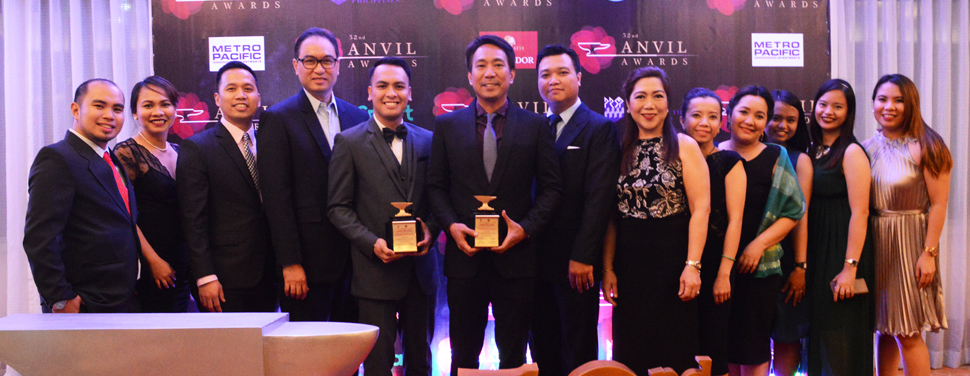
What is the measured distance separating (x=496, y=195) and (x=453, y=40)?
1588mm

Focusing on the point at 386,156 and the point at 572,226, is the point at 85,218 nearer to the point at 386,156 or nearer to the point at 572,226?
the point at 386,156

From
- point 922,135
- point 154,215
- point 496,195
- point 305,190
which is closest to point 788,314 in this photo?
point 922,135

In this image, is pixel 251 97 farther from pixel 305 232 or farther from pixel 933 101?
pixel 933 101

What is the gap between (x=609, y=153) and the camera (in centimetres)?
232

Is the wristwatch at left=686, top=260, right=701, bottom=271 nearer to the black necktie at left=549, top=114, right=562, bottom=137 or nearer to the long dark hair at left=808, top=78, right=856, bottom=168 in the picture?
the black necktie at left=549, top=114, right=562, bottom=137

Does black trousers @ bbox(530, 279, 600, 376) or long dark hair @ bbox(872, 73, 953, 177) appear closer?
black trousers @ bbox(530, 279, 600, 376)

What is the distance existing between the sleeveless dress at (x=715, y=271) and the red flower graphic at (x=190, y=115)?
Answer: 122 inches

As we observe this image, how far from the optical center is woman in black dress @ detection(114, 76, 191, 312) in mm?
2559

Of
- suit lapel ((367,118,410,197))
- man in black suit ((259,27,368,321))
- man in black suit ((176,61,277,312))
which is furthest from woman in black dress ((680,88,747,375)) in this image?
man in black suit ((176,61,277,312))

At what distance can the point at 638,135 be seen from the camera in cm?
230

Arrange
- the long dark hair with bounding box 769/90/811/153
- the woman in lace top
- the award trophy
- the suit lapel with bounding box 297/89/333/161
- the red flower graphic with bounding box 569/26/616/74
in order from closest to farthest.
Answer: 1. the award trophy
2. the suit lapel with bounding box 297/89/333/161
3. the woman in lace top
4. the long dark hair with bounding box 769/90/811/153
5. the red flower graphic with bounding box 569/26/616/74

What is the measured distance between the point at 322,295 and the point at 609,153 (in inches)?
58.5

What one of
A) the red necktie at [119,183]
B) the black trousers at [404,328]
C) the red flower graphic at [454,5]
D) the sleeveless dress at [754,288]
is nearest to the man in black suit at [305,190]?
the black trousers at [404,328]

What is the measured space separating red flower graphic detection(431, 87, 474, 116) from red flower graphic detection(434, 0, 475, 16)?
50 cm
